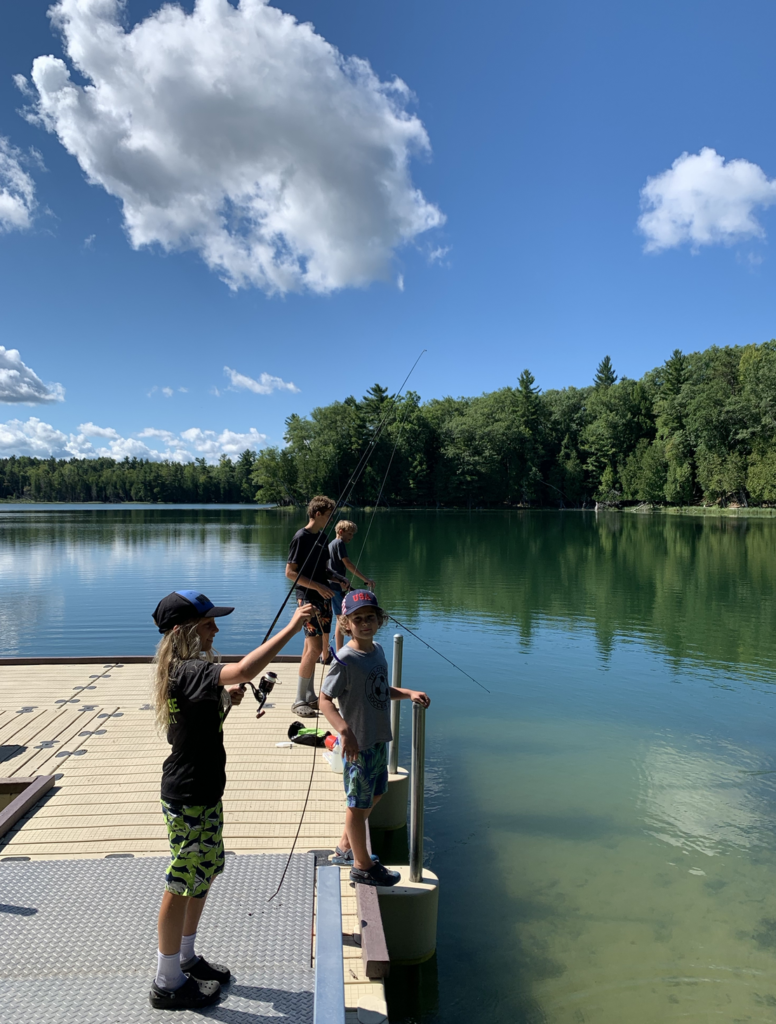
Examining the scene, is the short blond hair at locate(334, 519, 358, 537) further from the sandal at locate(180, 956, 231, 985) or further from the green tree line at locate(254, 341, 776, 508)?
the green tree line at locate(254, 341, 776, 508)

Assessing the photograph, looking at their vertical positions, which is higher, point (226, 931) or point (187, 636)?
point (187, 636)

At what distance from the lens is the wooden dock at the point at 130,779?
3.73 m

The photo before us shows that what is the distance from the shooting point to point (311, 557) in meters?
5.66

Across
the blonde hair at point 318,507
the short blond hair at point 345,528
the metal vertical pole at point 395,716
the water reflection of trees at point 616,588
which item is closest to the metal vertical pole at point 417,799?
the metal vertical pole at point 395,716

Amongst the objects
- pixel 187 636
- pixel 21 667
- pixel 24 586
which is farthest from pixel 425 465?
pixel 187 636

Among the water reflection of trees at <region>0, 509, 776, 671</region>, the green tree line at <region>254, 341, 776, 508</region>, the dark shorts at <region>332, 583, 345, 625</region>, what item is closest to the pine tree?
the green tree line at <region>254, 341, 776, 508</region>

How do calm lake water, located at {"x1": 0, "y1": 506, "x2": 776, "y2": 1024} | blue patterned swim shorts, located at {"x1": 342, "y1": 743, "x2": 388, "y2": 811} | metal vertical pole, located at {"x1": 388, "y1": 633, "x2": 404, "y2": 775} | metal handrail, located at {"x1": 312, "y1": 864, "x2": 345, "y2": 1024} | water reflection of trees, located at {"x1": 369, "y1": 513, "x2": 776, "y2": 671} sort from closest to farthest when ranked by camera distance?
metal handrail, located at {"x1": 312, "y1": 864, "x2": 345, "y2": 1024} < blue patterned swim shorts, located at {"x1": 342, "y1": 743, "x2": 388, "y2": 811} < calm lake water, located at {"x1": 0, "y1": 506, "x2": 776, "y2": 1024} < metal vertical pole, located at {"x1": 388, "y1": 633, "x2": 404, "y2": 775} < water reflection of trees, located at {"x1": 369, "y1": 513, "x2": 776, "y2": 671}

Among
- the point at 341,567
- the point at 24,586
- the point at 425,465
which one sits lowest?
the point at 24,586

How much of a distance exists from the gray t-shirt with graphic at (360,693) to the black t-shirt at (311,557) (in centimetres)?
193

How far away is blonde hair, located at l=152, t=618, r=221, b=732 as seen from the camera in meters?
2.32

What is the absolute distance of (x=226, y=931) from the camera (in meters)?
2.73

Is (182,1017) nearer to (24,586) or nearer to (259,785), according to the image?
(259,785)

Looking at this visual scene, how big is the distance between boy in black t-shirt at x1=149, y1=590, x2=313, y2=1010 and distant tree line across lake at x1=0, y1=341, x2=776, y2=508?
65.4m

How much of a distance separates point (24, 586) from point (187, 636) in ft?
60.1
